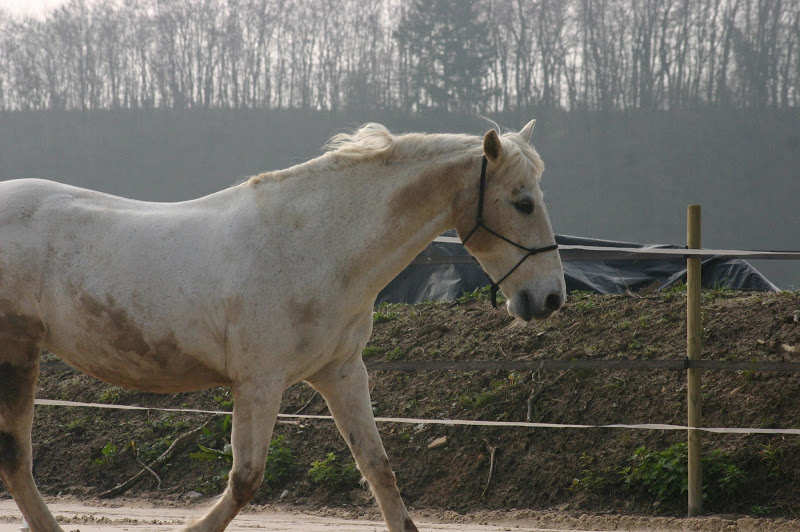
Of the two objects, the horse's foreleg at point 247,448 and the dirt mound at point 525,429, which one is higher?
the horse's foreleg at point 247,448

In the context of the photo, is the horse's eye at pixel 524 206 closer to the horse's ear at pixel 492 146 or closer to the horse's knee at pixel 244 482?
the horse's ear at pixel 492 146

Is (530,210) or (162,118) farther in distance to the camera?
(162,118)

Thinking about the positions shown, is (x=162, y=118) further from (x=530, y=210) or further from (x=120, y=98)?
(x=530, y=210)

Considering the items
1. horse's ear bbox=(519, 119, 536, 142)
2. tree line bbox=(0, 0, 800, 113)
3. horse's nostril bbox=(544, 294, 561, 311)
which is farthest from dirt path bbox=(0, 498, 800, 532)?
tree line bbox=(0, 0, 800, 113)

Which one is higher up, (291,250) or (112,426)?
(291,250)

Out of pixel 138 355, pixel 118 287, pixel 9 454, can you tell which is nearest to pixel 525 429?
pixel 138 355

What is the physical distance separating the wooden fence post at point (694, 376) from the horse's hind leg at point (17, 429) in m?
3.58

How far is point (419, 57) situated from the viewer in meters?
20.4

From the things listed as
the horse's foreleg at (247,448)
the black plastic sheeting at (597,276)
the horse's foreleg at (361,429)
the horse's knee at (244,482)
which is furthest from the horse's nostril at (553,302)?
the black plastic sheeting at (597,276)

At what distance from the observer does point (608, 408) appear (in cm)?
574

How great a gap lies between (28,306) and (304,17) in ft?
62.9

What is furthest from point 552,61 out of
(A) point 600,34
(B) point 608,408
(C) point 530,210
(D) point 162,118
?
(C) point 530,210

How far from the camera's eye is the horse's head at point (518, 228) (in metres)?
3.29

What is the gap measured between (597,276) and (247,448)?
5460 mm
